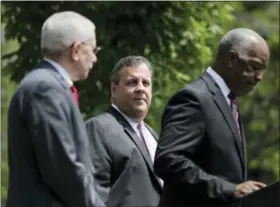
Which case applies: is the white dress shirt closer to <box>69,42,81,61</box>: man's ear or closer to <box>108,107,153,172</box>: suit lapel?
<box>108,107,153,172</box>: suit lapel

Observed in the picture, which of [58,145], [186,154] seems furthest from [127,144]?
[58,145]

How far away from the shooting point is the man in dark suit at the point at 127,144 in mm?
7371

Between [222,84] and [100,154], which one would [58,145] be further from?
[100,154]

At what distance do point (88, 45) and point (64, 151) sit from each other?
0.51m

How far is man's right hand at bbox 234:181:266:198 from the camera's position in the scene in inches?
266

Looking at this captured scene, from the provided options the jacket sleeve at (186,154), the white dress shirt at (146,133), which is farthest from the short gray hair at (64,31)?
the white dress shirt at (146,133)

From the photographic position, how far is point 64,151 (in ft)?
20.4

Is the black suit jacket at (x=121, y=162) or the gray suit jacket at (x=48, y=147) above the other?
the gray suit jacket at (x=48, y=147)

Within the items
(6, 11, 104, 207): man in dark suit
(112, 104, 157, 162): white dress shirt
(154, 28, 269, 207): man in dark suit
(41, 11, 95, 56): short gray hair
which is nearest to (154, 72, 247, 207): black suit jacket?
(154, 28, 269, 207): man in dark suit

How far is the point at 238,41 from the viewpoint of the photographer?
23.4 ft

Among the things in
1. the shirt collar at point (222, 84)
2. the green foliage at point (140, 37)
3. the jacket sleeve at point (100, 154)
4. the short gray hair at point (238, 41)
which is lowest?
the green foliage at point (140, 37)

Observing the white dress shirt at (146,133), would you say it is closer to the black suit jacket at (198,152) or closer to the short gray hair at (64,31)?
the black suit jacket at (198,152)

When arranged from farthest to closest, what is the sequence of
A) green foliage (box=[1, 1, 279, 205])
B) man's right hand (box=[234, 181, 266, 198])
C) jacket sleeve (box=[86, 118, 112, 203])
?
green foliage (box=[1, 1, 279, 205]) → jacket sleeve (box=[86, 118, 112, 203]) → man's right hand (box=[234, 181, 266, 198])

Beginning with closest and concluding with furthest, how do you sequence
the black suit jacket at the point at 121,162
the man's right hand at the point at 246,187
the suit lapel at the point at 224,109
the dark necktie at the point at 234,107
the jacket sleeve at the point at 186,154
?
the man's right hand at the point at 246,187 < the jacket sleeve at the point at 186,154 < the suit lapel at the point at 224,109 < the dark necktie at the point at 234,107 < the black suit jacket at the point at 121,162
